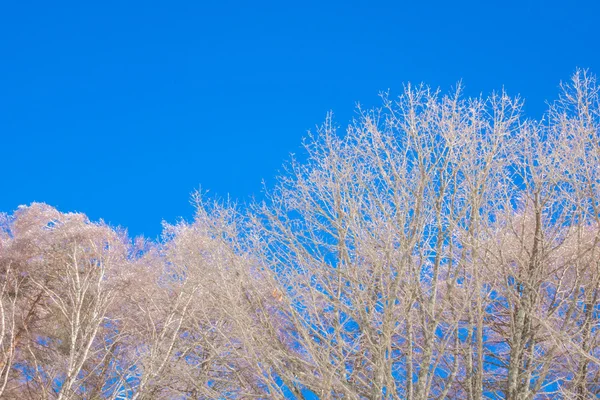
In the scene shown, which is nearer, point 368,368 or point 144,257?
point 368,368

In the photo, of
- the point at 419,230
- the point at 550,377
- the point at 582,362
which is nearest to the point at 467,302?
the point at 419,230

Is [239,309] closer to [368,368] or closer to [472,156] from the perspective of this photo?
[368,368]

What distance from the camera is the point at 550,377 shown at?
895cm

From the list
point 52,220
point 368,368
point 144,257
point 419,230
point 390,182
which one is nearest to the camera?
point 419,230

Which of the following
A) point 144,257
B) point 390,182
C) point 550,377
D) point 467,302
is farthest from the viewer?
point 144,257

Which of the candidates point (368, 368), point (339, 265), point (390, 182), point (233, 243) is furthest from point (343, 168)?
point (368, 368)

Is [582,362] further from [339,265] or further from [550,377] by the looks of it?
[550,377]

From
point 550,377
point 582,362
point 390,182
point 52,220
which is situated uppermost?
point 52,220

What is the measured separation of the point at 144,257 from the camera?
18516 mm

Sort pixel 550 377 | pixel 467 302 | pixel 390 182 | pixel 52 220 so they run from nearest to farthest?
1. pixel 467 302
2. pixel 390 182
3. pixel 550 377
4. pixel 52 220

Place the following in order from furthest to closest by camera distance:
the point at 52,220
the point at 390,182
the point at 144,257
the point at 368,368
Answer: the point at 144,257 < the point at 52,220 < the point at 368,368 < the point at 390,182

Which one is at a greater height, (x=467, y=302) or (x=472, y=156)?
(x=472, y=156)

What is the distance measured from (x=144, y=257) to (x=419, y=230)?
1389 centimetres

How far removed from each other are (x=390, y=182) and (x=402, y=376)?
2.28 meters
